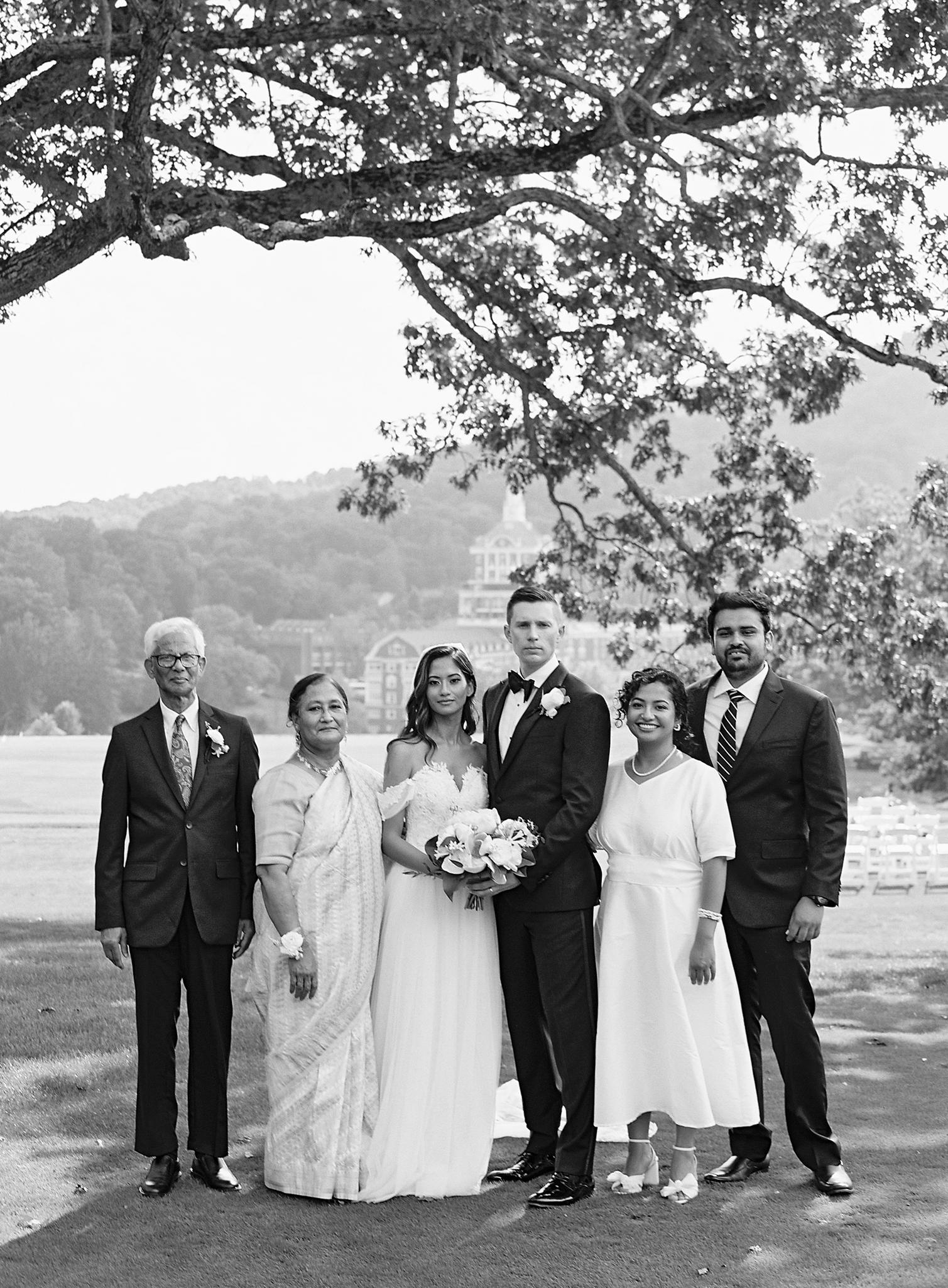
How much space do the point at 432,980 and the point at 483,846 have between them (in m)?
0.68

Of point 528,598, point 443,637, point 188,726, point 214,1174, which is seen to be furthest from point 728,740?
point 443,637

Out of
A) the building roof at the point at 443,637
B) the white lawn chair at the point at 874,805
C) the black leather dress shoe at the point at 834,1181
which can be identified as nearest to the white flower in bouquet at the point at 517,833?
the black leather dress shoe at the point at 834,1181

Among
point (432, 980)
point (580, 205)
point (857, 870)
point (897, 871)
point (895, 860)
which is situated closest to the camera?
point (432, 980)

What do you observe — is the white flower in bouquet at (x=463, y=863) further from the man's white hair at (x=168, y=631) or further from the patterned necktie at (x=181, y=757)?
the man's white hair at (x=168, y=631)

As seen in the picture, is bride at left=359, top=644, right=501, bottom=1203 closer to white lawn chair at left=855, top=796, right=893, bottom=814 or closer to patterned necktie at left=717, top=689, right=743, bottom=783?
patterned necktie at left=717, top=689, right=743, bottom=783

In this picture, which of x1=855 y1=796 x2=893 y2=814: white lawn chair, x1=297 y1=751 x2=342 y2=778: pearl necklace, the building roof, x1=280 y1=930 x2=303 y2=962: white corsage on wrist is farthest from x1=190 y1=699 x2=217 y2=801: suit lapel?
the building roof

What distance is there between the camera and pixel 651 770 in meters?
5.27

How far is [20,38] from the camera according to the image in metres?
9.81

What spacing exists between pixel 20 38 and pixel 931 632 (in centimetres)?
845

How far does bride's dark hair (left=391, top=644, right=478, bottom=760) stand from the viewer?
17.4 ft

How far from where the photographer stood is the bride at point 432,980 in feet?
17.2

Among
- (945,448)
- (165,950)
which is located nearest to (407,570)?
(945,448)

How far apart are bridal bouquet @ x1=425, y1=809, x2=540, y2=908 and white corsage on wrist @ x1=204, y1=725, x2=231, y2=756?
3.02 feet

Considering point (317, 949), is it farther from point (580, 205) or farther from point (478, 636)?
point (478, 636)
